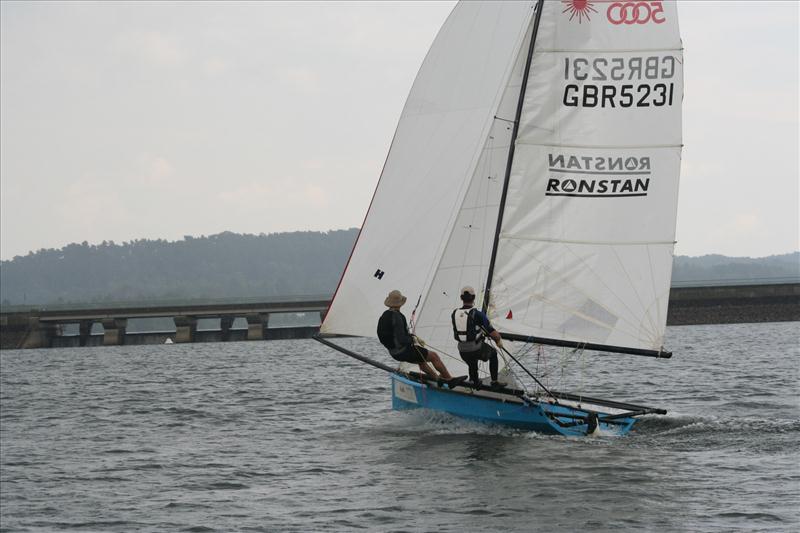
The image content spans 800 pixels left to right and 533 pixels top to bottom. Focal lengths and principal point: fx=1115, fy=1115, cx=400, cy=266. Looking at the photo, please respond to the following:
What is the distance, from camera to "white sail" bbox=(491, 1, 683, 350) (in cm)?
1938

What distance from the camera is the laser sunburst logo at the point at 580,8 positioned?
63.8ft

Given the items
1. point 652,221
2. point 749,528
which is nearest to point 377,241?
point 652,221

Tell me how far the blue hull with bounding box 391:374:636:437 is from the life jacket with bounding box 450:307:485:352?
0.90 m

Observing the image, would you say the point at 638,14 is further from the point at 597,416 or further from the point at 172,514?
the point at 172,514

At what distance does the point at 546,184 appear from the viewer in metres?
19.8

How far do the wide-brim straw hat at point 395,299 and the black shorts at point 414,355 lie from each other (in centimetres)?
85

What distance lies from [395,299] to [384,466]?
10.2 ft

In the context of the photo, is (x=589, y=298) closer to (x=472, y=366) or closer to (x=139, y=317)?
(x=472, y=366)

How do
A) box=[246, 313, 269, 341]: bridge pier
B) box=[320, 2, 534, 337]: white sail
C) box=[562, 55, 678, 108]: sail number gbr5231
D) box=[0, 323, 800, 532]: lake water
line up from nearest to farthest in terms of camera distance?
box=[0, 323, 800, 532]: lake water, box=[562, 55, 678, 108]: sail number gbr5231, box=[320, 2, 534, 337]: white sail, box=[246, 313, 269, 341]: bridge pier

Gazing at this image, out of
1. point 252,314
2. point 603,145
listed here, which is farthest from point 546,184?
point 252,314

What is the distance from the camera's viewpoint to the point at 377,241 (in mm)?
21047

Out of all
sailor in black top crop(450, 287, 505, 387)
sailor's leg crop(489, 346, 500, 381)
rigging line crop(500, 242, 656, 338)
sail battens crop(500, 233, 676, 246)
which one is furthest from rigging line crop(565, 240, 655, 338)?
sailor's leg crop(489, 346, 500, 381)

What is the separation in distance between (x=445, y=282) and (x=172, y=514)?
24.1 feet

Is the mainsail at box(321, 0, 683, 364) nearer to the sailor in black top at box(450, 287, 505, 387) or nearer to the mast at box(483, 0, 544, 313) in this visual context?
the mast at box(483, 0, 544, 313)
